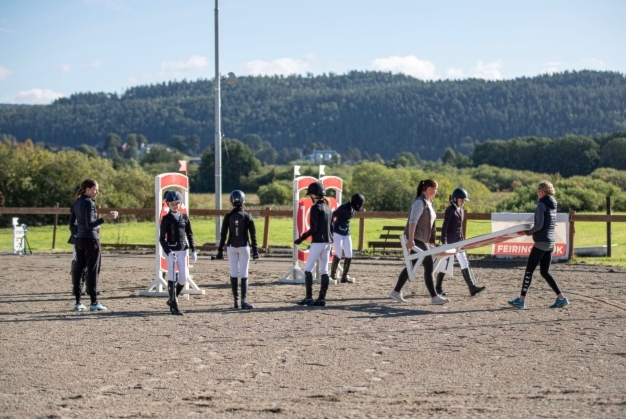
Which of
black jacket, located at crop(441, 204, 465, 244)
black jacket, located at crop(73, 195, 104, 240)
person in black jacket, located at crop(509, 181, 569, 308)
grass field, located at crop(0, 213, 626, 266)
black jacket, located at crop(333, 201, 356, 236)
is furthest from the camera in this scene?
grass field, located at crop(0, 213, 626, 266)

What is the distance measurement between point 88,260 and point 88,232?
1.41 ft

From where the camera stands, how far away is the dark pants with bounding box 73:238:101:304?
1374cm

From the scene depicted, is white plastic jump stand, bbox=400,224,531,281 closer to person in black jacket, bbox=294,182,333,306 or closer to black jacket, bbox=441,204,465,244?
black jacket, bbox=441,204,465,244

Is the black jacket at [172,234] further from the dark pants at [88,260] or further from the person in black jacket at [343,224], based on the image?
the person in black jacket at [343,224]

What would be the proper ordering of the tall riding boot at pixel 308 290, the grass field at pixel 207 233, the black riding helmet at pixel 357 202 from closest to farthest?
1. the tall riding boot at pixel 308 290
2. the black riding helmet at pixel 357 202
3. the grass field at pixel 207 233

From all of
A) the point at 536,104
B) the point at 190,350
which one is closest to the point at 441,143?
the point at 536,104

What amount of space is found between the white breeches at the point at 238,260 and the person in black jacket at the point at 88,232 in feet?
5.99

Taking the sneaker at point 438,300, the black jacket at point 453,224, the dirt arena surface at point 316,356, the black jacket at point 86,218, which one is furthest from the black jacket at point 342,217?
the black jacket at point 86,218

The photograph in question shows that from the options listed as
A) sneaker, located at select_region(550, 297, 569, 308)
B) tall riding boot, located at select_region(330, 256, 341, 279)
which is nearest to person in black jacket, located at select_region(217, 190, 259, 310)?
tall riding boot, located at select_region(330, 256, 341, 279)

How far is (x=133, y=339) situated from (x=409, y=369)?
374 cm

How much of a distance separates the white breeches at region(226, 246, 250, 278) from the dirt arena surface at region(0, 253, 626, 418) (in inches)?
24.6

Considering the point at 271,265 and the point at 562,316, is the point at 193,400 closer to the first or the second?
the point at 562,316

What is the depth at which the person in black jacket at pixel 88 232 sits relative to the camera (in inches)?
533

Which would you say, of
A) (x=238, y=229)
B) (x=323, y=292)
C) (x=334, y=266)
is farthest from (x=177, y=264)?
(x=334, y=266)
